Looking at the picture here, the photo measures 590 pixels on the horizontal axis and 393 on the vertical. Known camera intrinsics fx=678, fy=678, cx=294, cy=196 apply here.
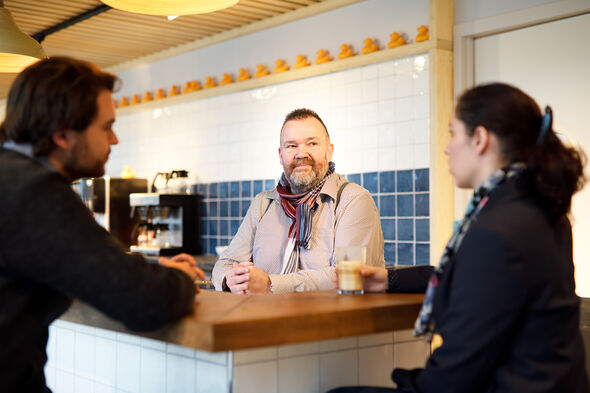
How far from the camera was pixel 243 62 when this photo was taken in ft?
17.6

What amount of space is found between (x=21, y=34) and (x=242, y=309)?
2.03 m

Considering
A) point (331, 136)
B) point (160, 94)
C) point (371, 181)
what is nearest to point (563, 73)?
point (371, 181)

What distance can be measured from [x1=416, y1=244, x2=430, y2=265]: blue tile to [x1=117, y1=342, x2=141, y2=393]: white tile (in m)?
2.42

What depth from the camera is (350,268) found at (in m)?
1.90

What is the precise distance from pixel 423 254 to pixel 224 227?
6.38ft

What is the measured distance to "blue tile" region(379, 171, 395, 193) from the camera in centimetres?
427

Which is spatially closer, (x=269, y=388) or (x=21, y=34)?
(x=269, y=388)

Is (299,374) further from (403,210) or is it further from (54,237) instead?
(403,210)

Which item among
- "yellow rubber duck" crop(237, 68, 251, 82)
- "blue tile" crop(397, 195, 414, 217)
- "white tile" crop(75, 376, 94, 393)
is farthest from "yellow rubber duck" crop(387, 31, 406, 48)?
"white tile" crop(75, 376, 94, 393)

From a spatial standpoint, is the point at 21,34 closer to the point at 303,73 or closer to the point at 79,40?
the point at 303,73

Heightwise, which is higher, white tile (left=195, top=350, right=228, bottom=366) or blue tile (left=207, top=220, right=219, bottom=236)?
blue tile (left=207, top=220, right=219, bottom=236)

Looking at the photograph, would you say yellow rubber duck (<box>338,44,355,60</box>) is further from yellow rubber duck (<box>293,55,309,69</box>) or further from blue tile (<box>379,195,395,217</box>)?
blue tile (<box>379,195,395,217</box>)

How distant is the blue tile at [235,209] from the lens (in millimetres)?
5348

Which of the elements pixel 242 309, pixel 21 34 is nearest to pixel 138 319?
pixel 242 309
